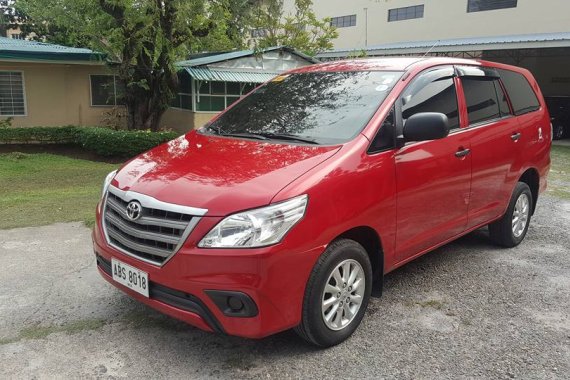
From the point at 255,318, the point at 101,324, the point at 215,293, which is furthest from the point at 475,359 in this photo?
the point at 101,324

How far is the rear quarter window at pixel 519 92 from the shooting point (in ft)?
16.5

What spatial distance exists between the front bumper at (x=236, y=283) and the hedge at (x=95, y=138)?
Result: 10329 millimetres

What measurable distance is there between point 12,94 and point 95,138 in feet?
14.9

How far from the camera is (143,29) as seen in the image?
12.1m

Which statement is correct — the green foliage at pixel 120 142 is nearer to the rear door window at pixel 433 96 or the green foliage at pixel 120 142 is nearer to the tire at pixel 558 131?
the rear door window at pixel 433 96

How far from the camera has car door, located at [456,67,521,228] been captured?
14.1 feet

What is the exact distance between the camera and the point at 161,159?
3.50 m

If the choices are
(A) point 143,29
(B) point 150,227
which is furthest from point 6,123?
(B) point 150,227

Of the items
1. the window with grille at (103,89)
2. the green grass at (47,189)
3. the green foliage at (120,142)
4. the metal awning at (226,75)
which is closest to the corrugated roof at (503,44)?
the metal awning at (226,75)

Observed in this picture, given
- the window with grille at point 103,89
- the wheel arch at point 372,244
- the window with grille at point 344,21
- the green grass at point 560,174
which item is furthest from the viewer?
the window with grille at point 344,21

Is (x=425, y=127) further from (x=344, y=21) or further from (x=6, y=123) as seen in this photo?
(x=344, y=21)

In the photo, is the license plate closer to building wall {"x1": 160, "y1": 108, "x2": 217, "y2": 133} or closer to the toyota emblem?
the toyota emblem

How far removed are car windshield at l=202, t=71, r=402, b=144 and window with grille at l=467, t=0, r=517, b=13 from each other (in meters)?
26.7

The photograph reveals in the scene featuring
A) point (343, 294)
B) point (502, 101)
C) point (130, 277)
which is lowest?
point (343, 294)
